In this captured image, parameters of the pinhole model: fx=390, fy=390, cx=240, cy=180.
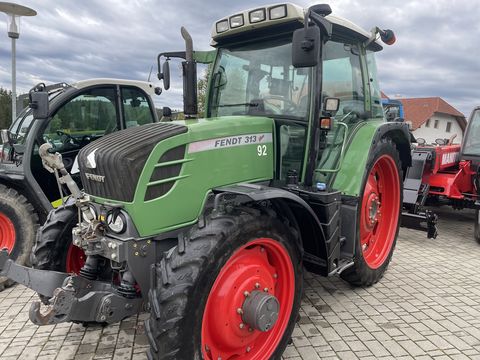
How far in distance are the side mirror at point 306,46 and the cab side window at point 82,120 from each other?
339 cm

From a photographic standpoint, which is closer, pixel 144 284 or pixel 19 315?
pixel 144 284

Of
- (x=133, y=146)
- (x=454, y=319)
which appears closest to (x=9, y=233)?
(x=133, y=146)

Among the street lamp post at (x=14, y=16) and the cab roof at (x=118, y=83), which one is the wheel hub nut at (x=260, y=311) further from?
the street lamp post at (x=14, y=16)

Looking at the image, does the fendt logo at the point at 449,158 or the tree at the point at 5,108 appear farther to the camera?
the tree at the point at 5,108

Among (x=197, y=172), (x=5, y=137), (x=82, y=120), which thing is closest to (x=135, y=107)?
(x=82, y=120)

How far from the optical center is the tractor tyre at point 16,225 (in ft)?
13.9

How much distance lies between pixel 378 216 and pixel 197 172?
2.55 metres

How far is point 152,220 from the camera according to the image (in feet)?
7.94

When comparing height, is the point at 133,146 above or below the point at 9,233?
above

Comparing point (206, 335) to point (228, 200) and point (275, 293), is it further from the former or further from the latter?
point (228, 200)

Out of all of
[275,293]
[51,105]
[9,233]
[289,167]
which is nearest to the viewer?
[275,293]

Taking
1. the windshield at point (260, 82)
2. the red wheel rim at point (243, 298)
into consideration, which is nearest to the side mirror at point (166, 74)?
the windshield at point (260, 82)

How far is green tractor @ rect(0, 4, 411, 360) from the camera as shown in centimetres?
223

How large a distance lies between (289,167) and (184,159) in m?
1.10
